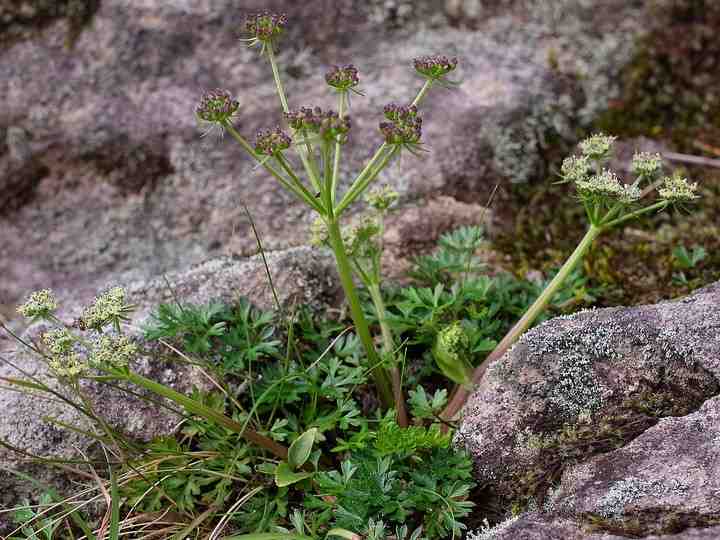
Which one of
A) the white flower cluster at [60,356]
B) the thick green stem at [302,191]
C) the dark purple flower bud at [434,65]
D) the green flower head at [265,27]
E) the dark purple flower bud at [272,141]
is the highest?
the green flower head at [265,27]

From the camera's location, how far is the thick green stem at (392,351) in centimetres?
352

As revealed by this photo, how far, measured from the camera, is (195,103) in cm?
539

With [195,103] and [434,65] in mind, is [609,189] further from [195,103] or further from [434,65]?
[195,103]

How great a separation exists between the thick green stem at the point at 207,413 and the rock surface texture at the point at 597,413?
83 centimetres

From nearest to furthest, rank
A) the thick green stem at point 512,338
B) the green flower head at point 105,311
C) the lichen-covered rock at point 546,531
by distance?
the lichen-covered rock at point 546,531 → the green flower head at point 105,311 → the thick green stem at point 512,338

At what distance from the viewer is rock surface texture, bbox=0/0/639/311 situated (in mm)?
5137

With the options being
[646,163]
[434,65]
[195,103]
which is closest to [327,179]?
[434,65]

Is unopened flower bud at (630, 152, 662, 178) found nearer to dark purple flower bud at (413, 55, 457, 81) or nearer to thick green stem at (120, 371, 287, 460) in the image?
dark purple flower bud at (413, 55, 457, 81)

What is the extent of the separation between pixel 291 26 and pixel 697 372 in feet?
13.1

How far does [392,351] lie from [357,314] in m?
0.28

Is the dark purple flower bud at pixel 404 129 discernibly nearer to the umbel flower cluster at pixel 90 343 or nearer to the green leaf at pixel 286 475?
the umbel flower cluster at pixel 90 343

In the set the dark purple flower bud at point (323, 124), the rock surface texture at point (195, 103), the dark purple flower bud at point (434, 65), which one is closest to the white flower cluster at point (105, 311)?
the dark purple flower bud at point (323, 124)

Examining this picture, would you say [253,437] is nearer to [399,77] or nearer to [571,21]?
[399,77]

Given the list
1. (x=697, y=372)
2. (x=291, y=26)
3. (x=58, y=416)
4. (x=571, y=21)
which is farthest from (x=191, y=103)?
(x=697, y=372)
